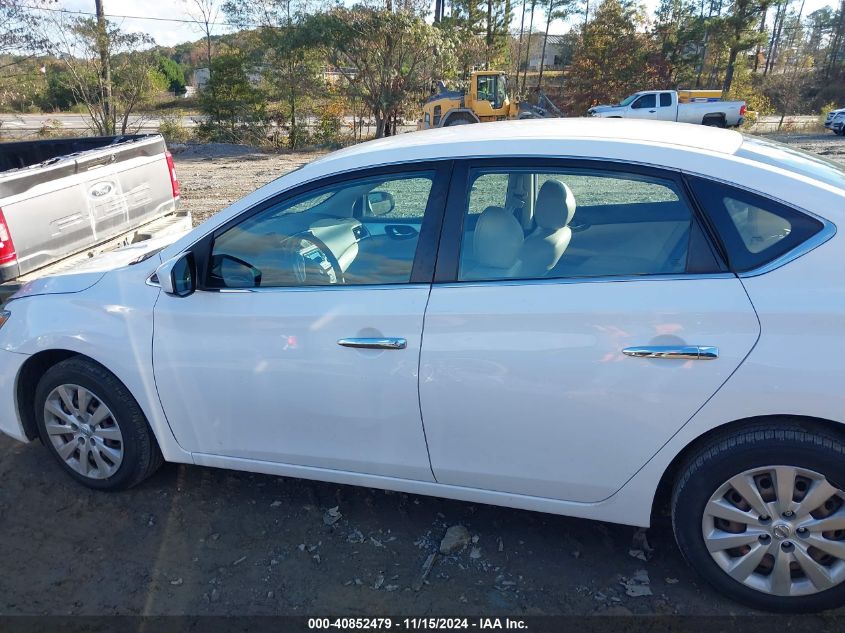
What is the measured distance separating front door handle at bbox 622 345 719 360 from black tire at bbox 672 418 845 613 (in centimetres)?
32

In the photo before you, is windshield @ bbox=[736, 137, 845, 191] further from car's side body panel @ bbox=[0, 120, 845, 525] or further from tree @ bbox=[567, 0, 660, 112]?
tree @ bbox=[567, 0, 660, 112]

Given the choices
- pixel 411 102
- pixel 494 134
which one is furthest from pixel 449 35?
pixel 494 134

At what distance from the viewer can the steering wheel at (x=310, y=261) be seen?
2.91 m

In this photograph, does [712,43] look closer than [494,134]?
No

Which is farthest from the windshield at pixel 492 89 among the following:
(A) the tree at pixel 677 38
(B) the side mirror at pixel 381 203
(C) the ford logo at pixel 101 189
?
(B) the side mirror at pixel 381 203

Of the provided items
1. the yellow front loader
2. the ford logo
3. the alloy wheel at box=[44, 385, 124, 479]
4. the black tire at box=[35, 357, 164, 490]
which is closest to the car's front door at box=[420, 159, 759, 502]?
the black tire at box=[35, 357, 164, 490]

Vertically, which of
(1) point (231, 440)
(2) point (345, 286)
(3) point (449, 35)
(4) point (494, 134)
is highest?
(3) point (449, 35)

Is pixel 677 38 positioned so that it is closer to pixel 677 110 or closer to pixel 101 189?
pixel 677 110

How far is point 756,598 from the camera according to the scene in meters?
2.50

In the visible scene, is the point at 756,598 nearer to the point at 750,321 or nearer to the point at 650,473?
the point at 650,473

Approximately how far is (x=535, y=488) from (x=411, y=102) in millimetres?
22686

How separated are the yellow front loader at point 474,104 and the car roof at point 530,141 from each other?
19563 mm

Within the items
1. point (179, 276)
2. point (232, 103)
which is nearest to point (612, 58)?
point (232, 103)

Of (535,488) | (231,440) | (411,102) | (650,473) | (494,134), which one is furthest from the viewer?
(411,102)
